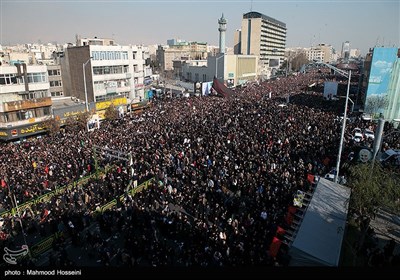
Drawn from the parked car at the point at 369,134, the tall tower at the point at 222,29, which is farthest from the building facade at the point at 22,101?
the tall tower at the point at 222,29

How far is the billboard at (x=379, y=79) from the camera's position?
32.1 metres

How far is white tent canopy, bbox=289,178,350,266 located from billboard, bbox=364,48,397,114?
79.0ft

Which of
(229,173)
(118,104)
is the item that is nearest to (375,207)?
(229,173)

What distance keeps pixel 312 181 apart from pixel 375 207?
4.29 metres

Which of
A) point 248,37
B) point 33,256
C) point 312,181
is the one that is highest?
point 248,37

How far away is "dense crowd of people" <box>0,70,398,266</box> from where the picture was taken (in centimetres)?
1157

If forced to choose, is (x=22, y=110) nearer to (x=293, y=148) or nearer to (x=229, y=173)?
(x=229, y=173)

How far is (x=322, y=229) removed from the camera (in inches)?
440

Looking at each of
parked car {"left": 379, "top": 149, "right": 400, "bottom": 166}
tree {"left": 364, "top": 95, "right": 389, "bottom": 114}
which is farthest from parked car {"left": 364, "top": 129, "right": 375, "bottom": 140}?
tree {"left": 364, "top": 95, "right": 389, "bottom": 114}

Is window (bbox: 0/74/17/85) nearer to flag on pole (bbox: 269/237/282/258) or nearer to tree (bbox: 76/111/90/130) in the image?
tree (bbox: 76/111/90/130)

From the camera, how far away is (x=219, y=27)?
95125 millimetres

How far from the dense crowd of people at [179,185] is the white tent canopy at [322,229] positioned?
94 centimetres

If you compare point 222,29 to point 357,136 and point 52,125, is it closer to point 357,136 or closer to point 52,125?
point 52,125

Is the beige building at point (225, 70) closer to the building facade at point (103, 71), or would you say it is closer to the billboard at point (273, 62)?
the building facade at point (103, 71)
